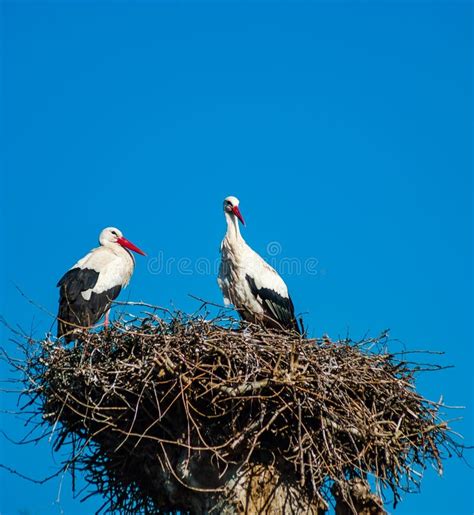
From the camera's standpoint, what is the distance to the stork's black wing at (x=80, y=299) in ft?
23.6

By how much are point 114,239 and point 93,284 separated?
89 cm

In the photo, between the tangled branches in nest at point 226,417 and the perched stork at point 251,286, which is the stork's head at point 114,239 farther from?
the tangled branches in nest at point 226,417

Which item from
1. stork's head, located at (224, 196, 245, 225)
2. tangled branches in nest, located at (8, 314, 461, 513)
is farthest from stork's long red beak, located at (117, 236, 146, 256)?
tangled branches in nest, located at (8, 314, 461, 513)

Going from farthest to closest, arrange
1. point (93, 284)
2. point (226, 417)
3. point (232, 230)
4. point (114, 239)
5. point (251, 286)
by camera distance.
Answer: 1. point (114, 239)
2. point (232, 230)
3. point (93, 284)
4. point (251, 286)
5. point (226, 417)

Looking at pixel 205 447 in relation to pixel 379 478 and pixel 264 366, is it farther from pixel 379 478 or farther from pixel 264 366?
pixel 379 478

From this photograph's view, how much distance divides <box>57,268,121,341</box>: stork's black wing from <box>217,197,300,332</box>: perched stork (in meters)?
0.98

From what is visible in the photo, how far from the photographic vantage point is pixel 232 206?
7.62 meters

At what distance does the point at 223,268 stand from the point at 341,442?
2.26 meters

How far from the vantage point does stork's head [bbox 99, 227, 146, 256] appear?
8.18m

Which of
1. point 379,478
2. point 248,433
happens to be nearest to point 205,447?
point 248,433

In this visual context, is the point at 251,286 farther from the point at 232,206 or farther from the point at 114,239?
the point at 114,239

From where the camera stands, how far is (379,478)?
5.55m

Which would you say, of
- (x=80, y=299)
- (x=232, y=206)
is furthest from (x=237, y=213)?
(x=80, y=299)

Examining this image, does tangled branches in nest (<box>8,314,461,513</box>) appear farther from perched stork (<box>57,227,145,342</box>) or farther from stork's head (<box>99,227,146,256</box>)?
stork's head (<box>99,227,146,256</box>)
